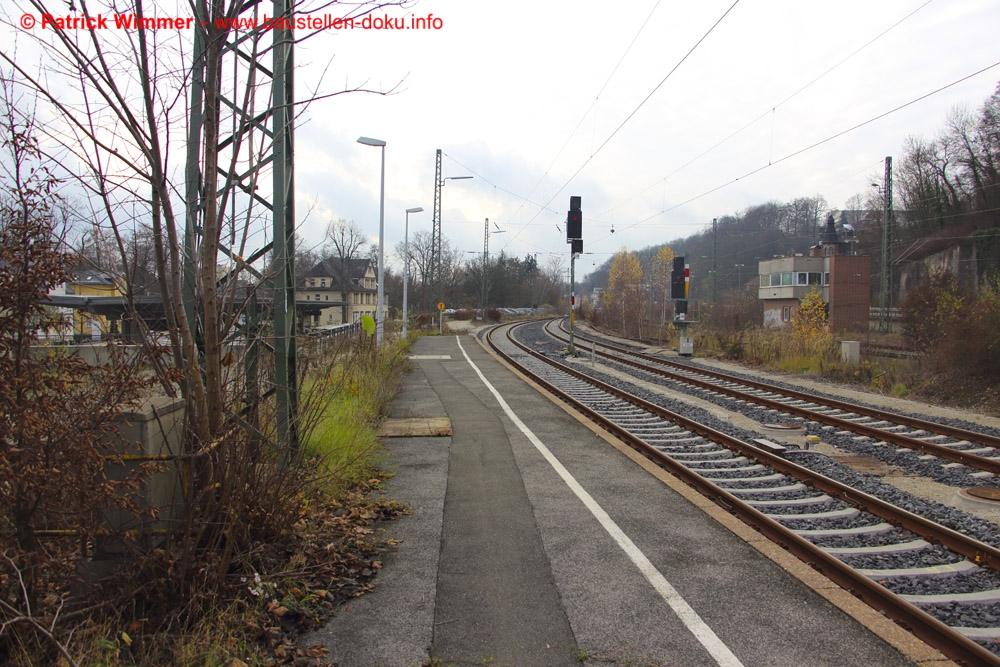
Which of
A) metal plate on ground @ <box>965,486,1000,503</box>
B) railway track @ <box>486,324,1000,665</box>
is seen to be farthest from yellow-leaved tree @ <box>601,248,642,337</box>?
metal plate on ground @ <box>965,486,1000,503</box>

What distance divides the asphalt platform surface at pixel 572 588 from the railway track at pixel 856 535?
34 cm

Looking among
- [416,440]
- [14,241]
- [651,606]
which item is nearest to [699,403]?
[416,440]

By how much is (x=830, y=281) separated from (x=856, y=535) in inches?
2033

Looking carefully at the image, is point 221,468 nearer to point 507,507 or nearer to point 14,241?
point 14,241

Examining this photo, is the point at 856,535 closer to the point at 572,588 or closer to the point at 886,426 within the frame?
the point at 572,588

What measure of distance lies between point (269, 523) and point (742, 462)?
6010 millimetres

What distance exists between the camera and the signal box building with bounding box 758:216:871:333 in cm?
5088

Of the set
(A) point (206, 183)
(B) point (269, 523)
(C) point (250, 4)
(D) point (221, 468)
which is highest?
(C) point (250, 4)

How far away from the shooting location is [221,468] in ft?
13.0

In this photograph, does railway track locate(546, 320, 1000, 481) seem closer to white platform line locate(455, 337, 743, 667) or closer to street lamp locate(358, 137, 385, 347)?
white platform line locate(455, 337, 743, 667)

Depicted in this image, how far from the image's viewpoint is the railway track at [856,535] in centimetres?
394

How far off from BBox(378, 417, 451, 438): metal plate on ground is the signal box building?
42.1 meters

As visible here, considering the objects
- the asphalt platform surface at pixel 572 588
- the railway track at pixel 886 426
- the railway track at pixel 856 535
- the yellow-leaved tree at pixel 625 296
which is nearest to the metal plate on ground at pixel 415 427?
the asphalt platform surface at pixel 572 588

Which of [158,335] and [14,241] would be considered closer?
[14,241]
